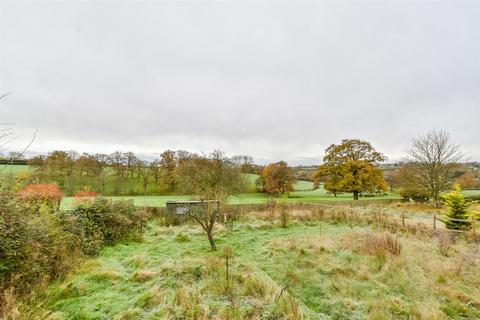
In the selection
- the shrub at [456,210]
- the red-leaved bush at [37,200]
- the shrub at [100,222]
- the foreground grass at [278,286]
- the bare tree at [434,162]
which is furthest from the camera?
the bare tree at [434,162]

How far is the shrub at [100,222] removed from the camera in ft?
22.8

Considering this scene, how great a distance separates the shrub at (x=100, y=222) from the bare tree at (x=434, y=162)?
25304 mm

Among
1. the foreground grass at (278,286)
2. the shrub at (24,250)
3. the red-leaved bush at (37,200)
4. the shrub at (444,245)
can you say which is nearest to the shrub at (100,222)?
the red-leaved bush at (37,200)

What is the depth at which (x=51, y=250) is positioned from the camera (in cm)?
523

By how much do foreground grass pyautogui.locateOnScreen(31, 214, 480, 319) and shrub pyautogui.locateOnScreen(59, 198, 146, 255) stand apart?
2.32ft

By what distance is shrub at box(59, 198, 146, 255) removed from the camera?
6940 mm

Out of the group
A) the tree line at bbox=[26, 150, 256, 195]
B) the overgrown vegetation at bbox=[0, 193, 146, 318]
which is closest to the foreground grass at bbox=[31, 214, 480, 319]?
the overgrown vegetation at bbox=[0, 193, 146, 318]

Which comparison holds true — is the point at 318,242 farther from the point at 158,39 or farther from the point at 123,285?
the point at 158,39

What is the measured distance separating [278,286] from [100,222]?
747 centimetres

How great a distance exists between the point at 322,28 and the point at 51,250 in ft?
47.6

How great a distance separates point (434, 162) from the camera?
811 inches

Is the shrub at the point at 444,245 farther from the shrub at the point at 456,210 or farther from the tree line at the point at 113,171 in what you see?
the tree line at the point at 113,171

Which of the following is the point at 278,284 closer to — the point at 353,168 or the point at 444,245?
the point at 444,245

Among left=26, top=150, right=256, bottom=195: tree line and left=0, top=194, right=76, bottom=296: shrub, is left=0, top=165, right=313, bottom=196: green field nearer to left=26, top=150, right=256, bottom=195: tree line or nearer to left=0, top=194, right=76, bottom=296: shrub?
left=26, top=150, right=256, bottom=195: tree line
